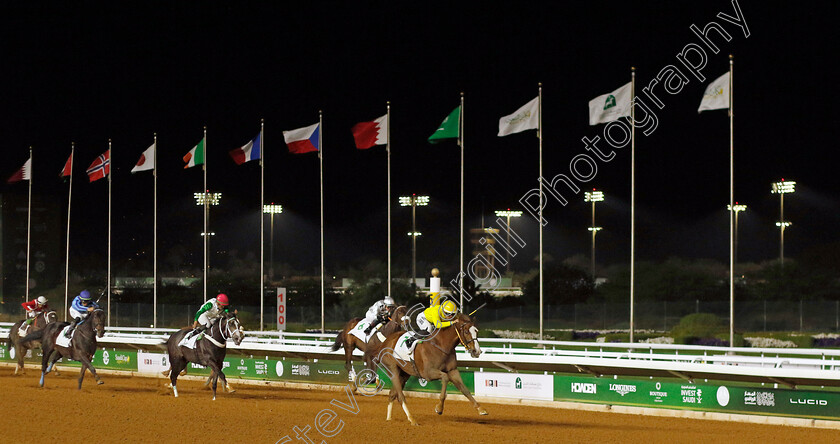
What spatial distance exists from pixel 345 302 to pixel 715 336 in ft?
79.9

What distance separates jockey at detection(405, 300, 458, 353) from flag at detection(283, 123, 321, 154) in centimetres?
1350

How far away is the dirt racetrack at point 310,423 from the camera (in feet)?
39.9

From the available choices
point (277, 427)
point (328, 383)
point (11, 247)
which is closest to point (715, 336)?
point (328, 383)

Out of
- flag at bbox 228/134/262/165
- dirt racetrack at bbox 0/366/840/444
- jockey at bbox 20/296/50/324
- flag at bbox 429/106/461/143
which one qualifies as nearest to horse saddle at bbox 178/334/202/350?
dirt racetrack at bbox 0/366/840/444

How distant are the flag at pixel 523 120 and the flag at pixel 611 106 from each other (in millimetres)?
1665

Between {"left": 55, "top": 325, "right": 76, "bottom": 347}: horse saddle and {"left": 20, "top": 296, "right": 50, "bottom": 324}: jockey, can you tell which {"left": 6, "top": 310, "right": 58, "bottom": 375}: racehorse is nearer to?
{"left": 20, "top": 296, "right": 50, "bottom": 324}: jockey

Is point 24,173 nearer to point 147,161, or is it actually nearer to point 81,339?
point 147,161

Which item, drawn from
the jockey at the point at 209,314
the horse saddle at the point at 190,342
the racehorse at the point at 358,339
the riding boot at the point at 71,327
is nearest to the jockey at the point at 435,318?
the racehorse at the point at 358,339

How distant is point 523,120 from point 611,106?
8.53 feet

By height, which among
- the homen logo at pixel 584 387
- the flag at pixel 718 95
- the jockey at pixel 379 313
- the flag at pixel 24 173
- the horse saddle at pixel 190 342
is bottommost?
the homen logo at pixel 584 387

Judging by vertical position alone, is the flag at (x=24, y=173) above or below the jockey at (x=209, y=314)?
above

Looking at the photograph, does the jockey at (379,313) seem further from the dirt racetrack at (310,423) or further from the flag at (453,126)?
the flag at (453,126)

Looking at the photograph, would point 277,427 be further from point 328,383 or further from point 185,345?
point 328,383

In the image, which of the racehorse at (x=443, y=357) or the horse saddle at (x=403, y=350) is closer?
the racehorse at (x=443, y=357)
